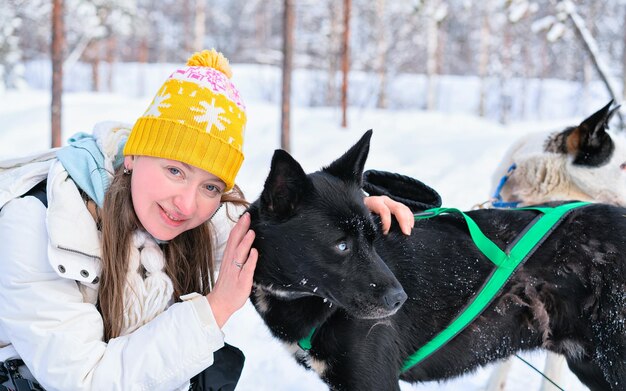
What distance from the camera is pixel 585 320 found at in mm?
2254

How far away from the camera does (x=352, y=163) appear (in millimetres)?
2203

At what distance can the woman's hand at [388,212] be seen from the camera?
7.60 feet

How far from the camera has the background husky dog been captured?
3623 mm

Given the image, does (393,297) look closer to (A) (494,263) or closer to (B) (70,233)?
(A) (494,263)

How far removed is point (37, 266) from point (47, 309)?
0.51 ft

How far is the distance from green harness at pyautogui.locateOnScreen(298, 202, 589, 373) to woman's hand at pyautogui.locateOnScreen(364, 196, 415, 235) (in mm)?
262

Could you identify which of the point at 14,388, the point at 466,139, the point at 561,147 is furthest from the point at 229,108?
the point at 466,139

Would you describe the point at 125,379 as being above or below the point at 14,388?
above

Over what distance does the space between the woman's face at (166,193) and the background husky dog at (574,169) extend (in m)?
2.48

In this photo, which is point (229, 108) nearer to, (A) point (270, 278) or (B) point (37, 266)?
(A) point (270, 278)

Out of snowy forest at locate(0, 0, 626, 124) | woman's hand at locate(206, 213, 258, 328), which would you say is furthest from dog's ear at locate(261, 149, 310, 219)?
snowy forest at locate(0, 0, 626, 124)

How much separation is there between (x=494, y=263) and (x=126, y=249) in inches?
57.7

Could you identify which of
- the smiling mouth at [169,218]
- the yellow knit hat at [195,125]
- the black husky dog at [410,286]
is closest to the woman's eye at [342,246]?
the black husky dog at [410,286]

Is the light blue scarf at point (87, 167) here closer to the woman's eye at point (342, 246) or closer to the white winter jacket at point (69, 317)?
the white winter jacket at point (69, 317)
